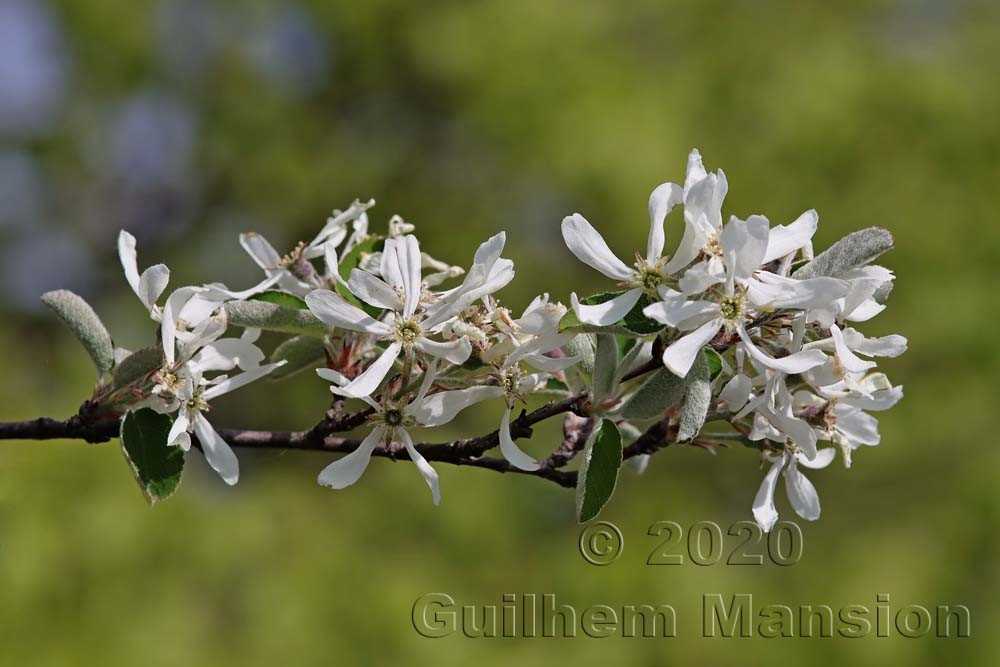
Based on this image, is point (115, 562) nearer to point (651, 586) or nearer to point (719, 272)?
point (651, 586)

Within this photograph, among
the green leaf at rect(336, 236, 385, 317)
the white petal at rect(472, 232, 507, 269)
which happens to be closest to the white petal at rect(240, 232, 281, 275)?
the green leaf at rect(336, 236, 385, 317)

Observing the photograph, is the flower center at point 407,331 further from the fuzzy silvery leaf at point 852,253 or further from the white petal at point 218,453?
the fuzzy silvery leaf at point 852,253

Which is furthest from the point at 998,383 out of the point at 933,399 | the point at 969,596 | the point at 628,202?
the point at 628,202

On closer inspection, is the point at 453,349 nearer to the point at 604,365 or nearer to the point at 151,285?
the point at 604,365

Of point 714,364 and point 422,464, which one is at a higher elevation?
point 714,364

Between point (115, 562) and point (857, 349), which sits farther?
point (115, 562)

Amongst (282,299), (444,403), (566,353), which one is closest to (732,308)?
(566,353)

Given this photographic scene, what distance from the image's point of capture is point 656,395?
43.3 inches

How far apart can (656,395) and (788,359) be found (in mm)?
145

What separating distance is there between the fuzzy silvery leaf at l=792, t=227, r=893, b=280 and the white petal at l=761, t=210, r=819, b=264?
3 cm

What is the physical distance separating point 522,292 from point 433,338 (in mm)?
5101

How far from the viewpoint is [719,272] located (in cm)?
102

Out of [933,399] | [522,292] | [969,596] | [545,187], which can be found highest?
[545,187]

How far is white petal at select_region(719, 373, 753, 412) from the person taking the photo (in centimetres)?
111
